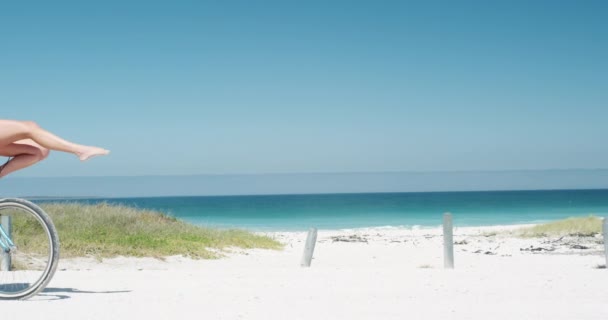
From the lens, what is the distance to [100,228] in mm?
17172

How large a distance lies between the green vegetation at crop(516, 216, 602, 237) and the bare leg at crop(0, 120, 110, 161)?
69.6 feet

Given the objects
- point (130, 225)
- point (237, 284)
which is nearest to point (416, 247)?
point (130, 225)

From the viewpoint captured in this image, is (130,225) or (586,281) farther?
(130,225)

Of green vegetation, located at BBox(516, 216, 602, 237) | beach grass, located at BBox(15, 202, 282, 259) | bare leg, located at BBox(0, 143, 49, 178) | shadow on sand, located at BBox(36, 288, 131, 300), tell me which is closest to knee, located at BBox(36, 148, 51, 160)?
bare leg, located at BBox(0, 143, 49, 178)

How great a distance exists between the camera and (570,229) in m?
26.8

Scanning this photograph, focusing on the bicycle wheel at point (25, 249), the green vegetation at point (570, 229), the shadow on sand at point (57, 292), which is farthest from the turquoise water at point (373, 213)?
the shadow on sand at point (57, 292)

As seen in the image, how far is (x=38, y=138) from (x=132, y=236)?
27.3 feet

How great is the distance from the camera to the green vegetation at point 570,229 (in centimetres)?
2614

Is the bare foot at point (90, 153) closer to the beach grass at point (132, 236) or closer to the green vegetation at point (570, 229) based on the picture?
the beach grass at point (132, 236)

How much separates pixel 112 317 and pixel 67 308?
32.8 inches

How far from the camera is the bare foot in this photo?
27.1ft

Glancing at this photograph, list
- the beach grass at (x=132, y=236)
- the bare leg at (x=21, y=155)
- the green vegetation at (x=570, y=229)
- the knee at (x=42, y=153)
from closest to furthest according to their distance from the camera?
the bare leg at (x=21, y=155)
the knee at (x=42, y=153)
the beach grass at (x=132, y=236)
the green vegetation at (x=570, y=229)

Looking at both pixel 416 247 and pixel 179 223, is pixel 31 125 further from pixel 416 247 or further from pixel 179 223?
pixel 416 247

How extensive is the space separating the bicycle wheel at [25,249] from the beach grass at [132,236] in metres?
0.71
